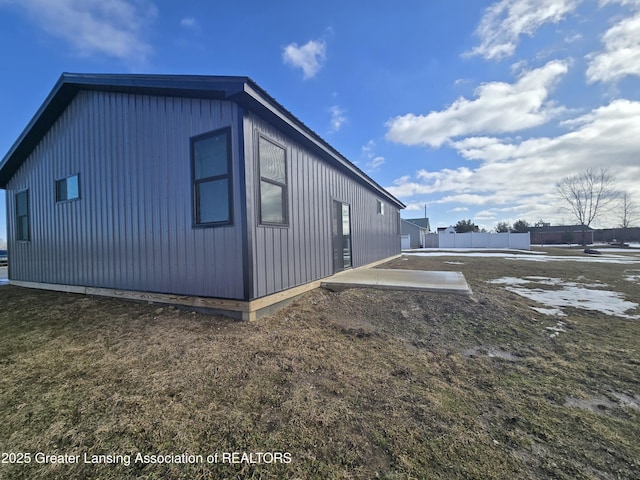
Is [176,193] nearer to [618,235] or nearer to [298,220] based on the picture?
[298,220]

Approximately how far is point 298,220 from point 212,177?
1.84m

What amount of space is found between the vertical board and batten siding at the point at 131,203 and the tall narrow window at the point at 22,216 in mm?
533

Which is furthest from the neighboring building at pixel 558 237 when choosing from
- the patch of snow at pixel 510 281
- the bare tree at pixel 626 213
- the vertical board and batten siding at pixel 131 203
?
the vertical board and batten siding at pixel 131 203

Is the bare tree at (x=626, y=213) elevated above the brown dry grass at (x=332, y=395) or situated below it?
above

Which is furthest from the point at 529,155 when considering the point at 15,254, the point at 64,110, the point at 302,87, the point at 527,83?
the point at 15,254

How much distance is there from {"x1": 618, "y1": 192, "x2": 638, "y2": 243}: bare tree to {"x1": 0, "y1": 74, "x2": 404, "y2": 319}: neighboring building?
167ft

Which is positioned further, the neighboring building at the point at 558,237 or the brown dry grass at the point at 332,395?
the neighboring building at the point at 558,237

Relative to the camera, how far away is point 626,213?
37.7 metres

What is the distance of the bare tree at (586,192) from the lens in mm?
33438

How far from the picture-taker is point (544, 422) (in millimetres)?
1854

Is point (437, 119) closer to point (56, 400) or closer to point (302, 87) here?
point (302, 87)

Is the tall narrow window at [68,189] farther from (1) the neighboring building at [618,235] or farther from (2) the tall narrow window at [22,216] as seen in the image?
(1) the neighboring building at [618,235]

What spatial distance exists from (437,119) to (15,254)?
1941 centimetres

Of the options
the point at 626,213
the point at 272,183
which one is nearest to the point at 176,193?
the point at 272,183
